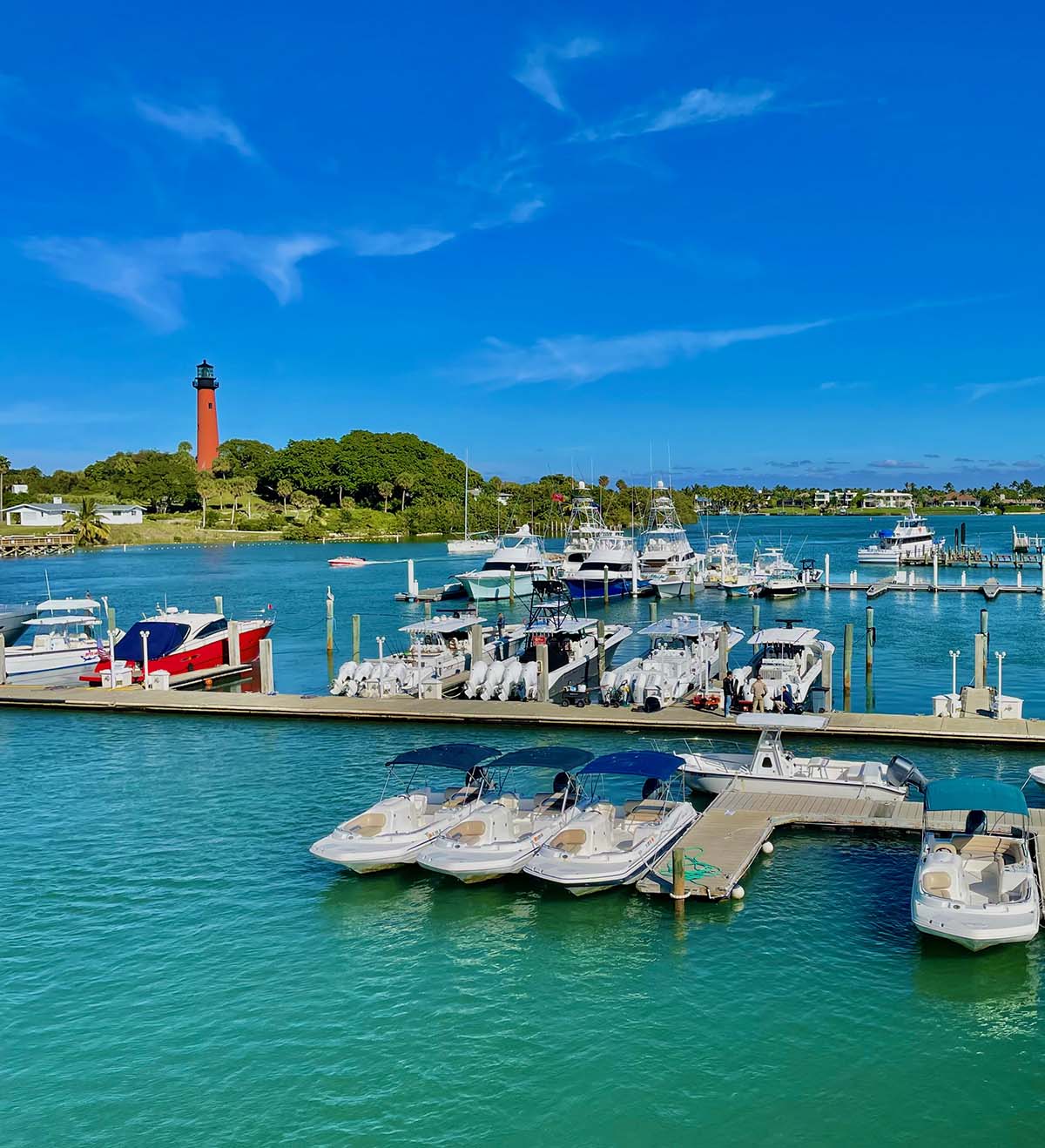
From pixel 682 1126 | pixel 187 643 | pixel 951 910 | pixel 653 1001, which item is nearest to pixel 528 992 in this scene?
pixel 653 1001

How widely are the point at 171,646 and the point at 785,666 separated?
84.0 feet

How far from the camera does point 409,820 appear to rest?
21938 millimetres

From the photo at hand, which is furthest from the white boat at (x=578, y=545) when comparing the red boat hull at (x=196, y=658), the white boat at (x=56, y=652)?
the white boat at (x=56, y=652)

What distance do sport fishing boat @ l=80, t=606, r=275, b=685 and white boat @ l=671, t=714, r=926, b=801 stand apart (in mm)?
25151

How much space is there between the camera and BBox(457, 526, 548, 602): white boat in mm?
82625

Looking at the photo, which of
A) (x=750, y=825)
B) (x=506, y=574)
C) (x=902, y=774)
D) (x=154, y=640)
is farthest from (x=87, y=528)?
(x=902, y=774)

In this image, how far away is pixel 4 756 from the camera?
32.6 metres

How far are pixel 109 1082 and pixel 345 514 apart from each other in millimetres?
186622

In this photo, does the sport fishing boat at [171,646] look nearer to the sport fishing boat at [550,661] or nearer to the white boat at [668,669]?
the sport fishing boat at [550,661]

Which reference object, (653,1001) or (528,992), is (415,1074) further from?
(653,1001)

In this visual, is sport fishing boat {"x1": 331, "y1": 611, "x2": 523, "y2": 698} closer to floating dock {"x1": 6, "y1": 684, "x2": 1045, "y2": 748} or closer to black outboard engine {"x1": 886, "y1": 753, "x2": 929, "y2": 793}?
floating dock {"x1": 6, "y1": 684, "x2": 1045, "y2": 748}

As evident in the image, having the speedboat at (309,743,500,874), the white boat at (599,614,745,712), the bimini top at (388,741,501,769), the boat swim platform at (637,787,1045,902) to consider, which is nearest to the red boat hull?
the white boat at (599,614,745,712)

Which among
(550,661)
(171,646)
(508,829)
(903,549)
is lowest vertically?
(508,829)

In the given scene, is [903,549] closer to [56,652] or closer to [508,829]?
[56,652]
